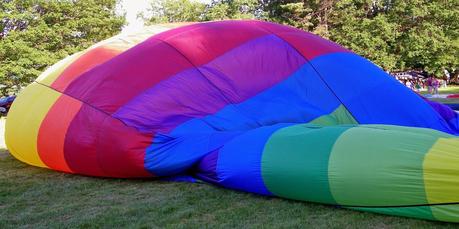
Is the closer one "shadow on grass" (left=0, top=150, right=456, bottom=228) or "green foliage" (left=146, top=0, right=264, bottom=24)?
"shadow on grass" (left=0, top=150, right=456, bottom=228)

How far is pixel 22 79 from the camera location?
75.3 ft

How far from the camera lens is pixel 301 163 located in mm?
3977

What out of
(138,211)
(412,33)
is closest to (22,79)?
(138,211)

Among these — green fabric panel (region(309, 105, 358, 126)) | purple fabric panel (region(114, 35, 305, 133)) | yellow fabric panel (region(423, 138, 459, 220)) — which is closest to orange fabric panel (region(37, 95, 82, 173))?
purple fabric panel (region(114, 35, 305, 133))

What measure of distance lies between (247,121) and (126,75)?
147 cm

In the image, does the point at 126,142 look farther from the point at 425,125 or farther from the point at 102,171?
the point at 425,125

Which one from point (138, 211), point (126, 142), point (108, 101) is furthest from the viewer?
point (108, 101)

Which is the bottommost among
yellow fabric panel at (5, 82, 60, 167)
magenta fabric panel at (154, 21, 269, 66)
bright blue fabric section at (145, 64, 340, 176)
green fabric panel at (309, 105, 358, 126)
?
yellow fabric panel at (5, 82, 60, 167)

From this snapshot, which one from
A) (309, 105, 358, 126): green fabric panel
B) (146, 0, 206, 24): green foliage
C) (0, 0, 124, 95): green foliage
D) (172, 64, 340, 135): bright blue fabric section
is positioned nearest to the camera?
(172, 64, 340, 135): bright blue fabric section

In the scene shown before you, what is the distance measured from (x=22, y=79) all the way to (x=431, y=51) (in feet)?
80.4

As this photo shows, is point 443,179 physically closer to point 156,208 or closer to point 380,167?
point 380,167

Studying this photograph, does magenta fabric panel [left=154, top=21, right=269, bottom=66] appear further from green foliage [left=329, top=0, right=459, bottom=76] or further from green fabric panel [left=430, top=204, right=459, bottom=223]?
green foliage [left=329, top=0, right=459, bottom=76]

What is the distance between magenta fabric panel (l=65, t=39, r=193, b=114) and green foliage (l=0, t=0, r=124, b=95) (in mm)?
17851

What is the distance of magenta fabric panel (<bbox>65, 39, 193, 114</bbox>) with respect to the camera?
5.39 metres
